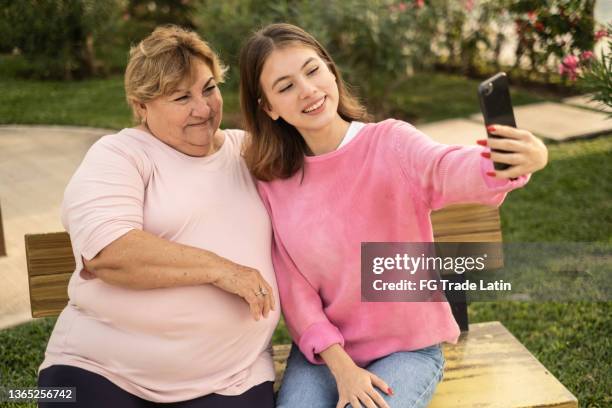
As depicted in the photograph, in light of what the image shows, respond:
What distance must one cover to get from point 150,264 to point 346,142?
28.2 inches

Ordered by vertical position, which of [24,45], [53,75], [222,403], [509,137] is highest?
[509,137]

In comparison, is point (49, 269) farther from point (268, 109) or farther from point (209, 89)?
point (268, 109)

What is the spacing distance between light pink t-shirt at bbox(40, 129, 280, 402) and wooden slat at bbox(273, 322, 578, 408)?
325mm

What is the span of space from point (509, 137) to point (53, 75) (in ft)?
25.7

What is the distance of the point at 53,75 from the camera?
342 inches

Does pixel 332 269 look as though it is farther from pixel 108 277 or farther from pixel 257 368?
pixel 108 277

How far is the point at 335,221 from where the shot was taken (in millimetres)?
2344

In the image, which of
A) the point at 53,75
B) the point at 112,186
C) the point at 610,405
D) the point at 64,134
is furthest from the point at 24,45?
the point at 610,405

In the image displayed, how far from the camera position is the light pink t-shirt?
7.44 ft

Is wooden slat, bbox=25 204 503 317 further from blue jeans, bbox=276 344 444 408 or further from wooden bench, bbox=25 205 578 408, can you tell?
blue jeans, bbox=276 344 444 408

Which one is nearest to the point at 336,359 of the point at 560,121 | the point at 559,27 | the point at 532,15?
the point at 559,27

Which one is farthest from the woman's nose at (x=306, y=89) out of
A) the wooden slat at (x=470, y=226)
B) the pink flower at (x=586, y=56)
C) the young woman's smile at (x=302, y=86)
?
the pink flower at (x=586, y=56)

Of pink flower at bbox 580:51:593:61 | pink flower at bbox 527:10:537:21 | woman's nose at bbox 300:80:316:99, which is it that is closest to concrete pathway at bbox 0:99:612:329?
pink flower at bbox 580:51:593:61

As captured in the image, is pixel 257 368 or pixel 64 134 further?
pixel 64 134
